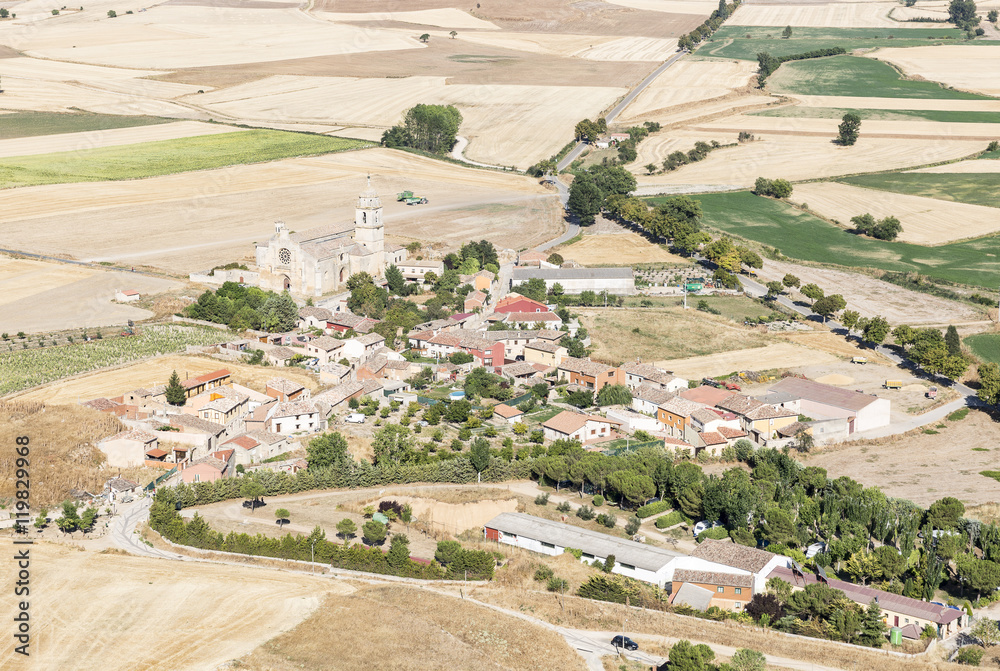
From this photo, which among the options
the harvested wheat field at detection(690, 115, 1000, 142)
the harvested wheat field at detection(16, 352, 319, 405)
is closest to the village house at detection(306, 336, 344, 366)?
the harvested wheat field at detection(16, 352, 319, 405)

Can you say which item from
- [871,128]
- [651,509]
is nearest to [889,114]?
[871,128]

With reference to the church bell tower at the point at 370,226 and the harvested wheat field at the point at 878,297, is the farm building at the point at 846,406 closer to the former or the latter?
the harvested wheat field at the point at 878,297

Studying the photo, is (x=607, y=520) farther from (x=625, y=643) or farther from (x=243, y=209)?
(x=243, y=209)

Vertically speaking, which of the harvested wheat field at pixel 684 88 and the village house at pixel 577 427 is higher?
the harvested wheat field at pixel 684 88

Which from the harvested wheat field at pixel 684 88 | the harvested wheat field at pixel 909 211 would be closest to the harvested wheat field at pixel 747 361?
the harvested wheat field at pixel 909 211

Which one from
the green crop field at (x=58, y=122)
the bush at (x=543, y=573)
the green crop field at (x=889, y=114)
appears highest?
the green crop field at (x=889, y=114)
